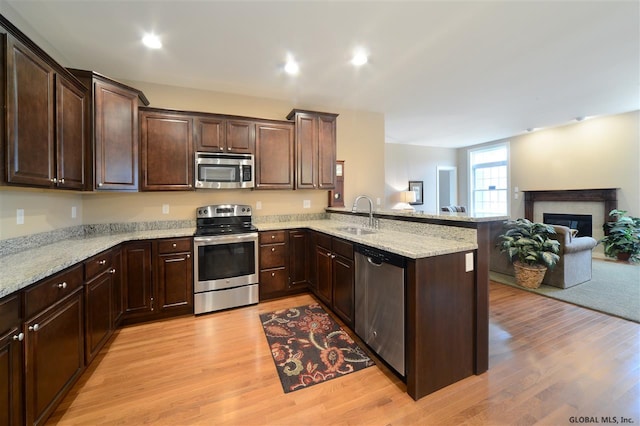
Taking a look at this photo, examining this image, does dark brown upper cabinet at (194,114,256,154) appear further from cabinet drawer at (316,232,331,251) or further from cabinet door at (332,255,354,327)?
cabinet door at (332,255,354,327)

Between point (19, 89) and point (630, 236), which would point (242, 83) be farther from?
point (630, 236)

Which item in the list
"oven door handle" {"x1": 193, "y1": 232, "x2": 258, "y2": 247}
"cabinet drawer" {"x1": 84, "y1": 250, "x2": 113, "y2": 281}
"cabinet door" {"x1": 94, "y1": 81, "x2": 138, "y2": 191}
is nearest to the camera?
"cabinet drawer" {"x1": 84, "y1": 250, "x2": 113, "y2": 281}

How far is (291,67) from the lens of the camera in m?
2.97

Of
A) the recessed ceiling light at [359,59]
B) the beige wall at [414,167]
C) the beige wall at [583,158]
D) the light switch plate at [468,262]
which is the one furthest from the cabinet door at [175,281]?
the beige wall at [583,158]

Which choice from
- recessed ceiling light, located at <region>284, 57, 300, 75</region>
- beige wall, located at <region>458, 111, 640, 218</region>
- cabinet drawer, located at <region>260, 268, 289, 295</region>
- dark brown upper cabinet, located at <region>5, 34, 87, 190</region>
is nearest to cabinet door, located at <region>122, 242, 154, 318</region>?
dark brown upper cabinet, located at <region>5, 34, 87, 190</region>

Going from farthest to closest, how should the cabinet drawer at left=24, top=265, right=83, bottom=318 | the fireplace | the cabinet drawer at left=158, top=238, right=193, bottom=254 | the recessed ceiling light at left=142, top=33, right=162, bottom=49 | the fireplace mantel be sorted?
the fireplace < the fireplace mantel < the cabinet drawer at left=158, top=238, right=193, bottom=254 < the recessed ceiling light at left=142, top=33, right=162, bottom=49 < the cabinet drawer at left=24, top=265, right=83, bottom=318

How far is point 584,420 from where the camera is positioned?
1.51 m

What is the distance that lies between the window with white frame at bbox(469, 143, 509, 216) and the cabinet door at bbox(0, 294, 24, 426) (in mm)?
8406

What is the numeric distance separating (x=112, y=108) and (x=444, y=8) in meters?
3.24

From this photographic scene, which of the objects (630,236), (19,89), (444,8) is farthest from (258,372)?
(630,236)

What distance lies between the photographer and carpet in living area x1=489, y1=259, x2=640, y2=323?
2.92 meters

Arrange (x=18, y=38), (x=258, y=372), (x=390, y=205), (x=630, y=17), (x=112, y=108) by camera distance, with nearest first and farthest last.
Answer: (x=18, y=38)
(x=258, y=372)
(x=630, y=17)
(x=112, y=108)
(x=390, y=205)

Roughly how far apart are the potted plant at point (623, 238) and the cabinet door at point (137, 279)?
7.73 meters

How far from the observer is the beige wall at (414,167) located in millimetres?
7477
